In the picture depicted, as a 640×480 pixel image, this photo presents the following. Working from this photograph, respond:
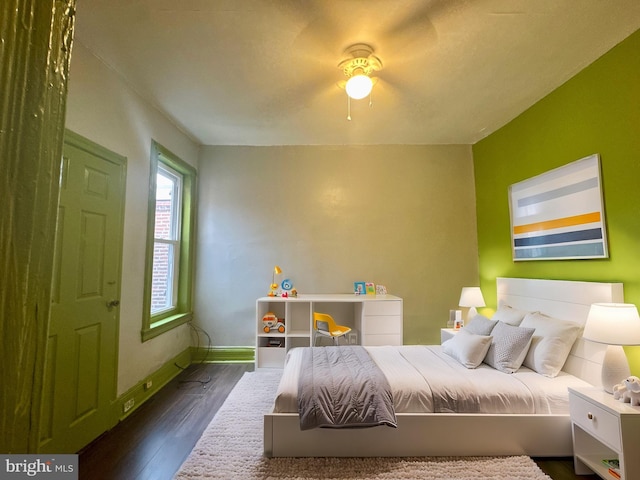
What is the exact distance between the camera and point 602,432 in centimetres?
169

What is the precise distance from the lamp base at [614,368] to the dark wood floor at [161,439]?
546mm

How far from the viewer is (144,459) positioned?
198 centimetres

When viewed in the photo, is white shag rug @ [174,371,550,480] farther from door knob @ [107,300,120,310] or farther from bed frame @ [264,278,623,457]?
door knob @ [107,300,120,310]

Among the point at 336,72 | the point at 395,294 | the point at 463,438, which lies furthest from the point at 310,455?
the point at 336,72

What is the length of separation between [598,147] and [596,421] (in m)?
1.83

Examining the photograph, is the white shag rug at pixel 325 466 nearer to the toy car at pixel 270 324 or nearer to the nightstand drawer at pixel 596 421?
the nightstand drawer at pixel 596 421

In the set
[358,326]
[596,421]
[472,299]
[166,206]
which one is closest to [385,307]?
[358,326]

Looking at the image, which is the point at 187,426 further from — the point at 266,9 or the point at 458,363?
the point at 266,9

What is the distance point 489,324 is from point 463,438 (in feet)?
3.45

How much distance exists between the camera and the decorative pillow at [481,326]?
104 inches

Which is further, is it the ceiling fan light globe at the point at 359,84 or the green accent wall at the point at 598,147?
the ceiling fan light globe at the point at 359,84

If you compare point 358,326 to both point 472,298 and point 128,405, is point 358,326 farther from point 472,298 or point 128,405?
point 128,405

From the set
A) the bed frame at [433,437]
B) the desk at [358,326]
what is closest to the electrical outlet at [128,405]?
the desk at [358,326]

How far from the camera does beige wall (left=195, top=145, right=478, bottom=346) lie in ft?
12.6
